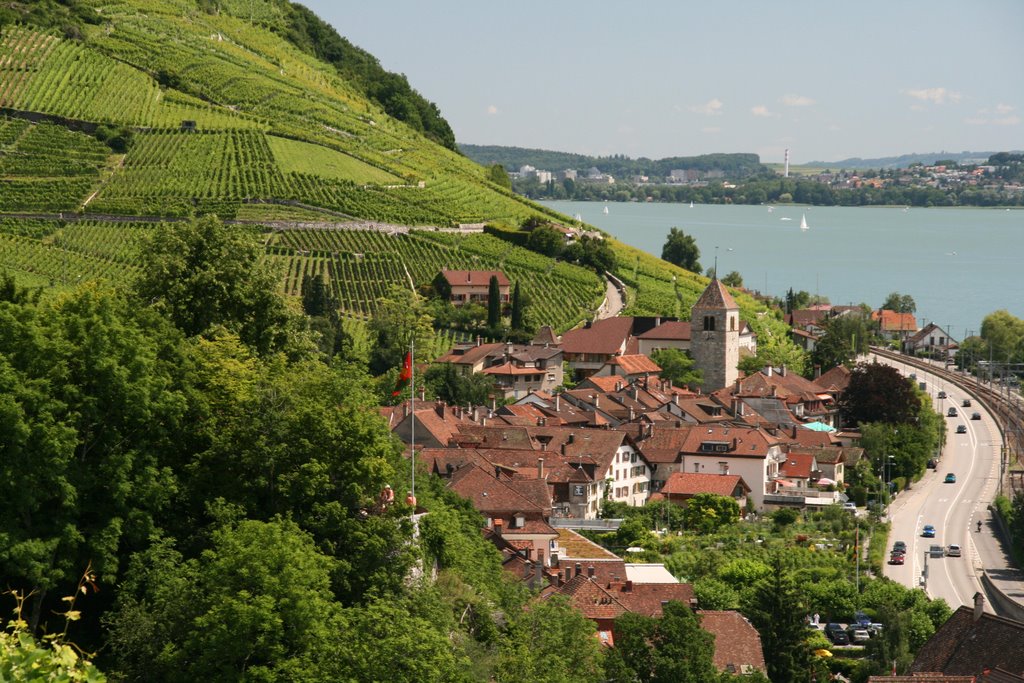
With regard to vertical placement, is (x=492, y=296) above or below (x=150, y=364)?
below

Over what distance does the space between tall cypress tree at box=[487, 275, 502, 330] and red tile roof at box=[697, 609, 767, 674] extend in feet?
140

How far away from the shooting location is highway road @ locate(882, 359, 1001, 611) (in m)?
43.0

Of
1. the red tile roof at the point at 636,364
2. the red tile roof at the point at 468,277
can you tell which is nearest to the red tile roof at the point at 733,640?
the red tile roof at the point at 636,364

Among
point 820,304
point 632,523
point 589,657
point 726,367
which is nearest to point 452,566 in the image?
point 589,657

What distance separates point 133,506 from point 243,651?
10.7ft

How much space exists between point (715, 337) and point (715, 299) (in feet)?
5.76

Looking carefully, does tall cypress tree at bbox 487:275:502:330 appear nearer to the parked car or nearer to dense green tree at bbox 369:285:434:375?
dense green tree at bbox 369:285:434:375

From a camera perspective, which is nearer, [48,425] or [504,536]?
[48,425]

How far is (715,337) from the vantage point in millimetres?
73375

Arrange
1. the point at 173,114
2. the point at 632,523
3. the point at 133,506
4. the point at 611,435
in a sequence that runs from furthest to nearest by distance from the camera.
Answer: the point at 173,114 < the point at 611,435 < the point at 632,523 < the point at 133,506

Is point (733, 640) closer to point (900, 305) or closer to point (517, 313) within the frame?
point (517, 313)

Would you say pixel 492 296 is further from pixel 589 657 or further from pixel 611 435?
pixel 589 657

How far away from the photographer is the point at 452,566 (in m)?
26.1

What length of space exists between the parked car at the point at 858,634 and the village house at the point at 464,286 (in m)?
43.3
